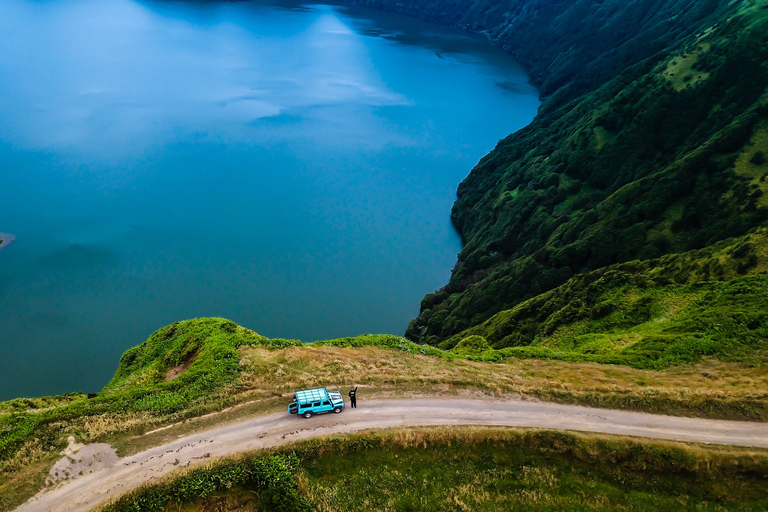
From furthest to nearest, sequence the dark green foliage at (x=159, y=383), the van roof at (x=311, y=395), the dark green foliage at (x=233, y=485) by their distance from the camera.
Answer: the van roof at (x=311, y=395) → the dark green foliage at (x=159, y=383) → the dark green foliage at (x=233, y=485)

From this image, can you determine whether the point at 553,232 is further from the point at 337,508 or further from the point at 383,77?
the point at 383,77

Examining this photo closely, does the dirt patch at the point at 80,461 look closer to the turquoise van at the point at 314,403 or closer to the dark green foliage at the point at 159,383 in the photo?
the dark green foliage at the point at 159,383

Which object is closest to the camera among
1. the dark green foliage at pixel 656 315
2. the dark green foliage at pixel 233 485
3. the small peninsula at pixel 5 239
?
the dark green foliage at pixel 233 485

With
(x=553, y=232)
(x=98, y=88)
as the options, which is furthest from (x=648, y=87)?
(x=98, y=88)

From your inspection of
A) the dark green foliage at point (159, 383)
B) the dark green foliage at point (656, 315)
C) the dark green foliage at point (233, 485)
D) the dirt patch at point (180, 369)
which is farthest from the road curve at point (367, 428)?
the dirt patch at point (180, 369)

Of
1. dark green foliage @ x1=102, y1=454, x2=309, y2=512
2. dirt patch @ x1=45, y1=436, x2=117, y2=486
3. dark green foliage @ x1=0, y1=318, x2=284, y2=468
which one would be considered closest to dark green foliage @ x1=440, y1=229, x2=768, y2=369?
dark green foliage @ x1=102, y1=454, x2=309, y2=512

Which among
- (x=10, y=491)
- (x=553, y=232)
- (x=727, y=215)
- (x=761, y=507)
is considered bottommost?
(x=761, y=507)
